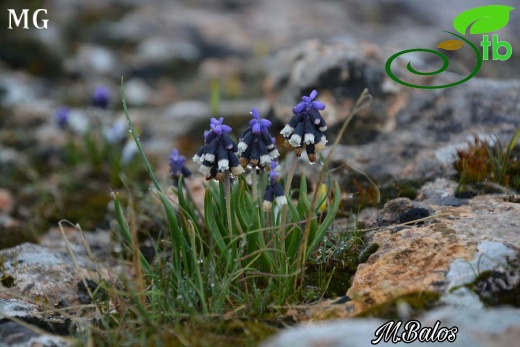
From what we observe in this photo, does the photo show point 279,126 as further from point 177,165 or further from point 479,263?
point 479,263

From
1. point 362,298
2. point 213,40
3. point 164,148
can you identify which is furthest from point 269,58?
point 362,298

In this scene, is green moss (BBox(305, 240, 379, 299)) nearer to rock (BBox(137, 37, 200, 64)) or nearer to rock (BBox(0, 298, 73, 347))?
rock (BBox(0, 298, 73, 347))

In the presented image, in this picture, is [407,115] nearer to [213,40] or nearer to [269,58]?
[269,58]

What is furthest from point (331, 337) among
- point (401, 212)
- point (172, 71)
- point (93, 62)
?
point (93, 62)

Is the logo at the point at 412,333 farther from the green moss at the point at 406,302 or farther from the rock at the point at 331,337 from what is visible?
the green moss at the point at 406,302

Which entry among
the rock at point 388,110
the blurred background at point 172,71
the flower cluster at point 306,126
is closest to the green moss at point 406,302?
the flower cluster at point 306,126

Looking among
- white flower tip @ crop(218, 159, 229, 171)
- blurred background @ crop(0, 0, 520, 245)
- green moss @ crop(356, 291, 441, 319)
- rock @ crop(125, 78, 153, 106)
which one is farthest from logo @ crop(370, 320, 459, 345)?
rock @ crop(125, 78, 153, 106)
